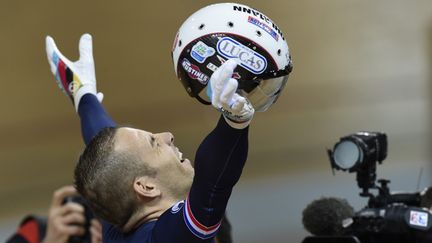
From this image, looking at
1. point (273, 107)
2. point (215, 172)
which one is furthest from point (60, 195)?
point (273, 107)

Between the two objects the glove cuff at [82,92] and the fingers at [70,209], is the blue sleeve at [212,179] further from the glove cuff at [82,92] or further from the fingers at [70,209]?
the glove cuff at [82,92]

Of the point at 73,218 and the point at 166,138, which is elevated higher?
the point at 166,138

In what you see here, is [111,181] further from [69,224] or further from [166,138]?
[69,224]

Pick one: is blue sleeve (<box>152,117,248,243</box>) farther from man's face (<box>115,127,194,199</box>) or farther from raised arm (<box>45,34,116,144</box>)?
raised arm (<box>45,34,116,144</box>)

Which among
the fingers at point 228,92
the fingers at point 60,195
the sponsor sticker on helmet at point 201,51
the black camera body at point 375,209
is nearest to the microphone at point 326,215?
the black camera body at point 375,209

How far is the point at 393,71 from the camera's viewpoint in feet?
15.6

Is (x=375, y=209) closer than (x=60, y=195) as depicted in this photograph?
Yes

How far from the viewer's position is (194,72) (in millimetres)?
1750

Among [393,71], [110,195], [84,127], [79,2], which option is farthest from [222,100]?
[79,2]

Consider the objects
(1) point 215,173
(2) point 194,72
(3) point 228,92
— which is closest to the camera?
(3) point 228,92

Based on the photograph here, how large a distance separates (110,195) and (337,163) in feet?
2.62

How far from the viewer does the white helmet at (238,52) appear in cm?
169

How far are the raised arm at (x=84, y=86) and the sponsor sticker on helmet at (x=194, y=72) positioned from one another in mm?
886

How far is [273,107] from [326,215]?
2.43 meters
